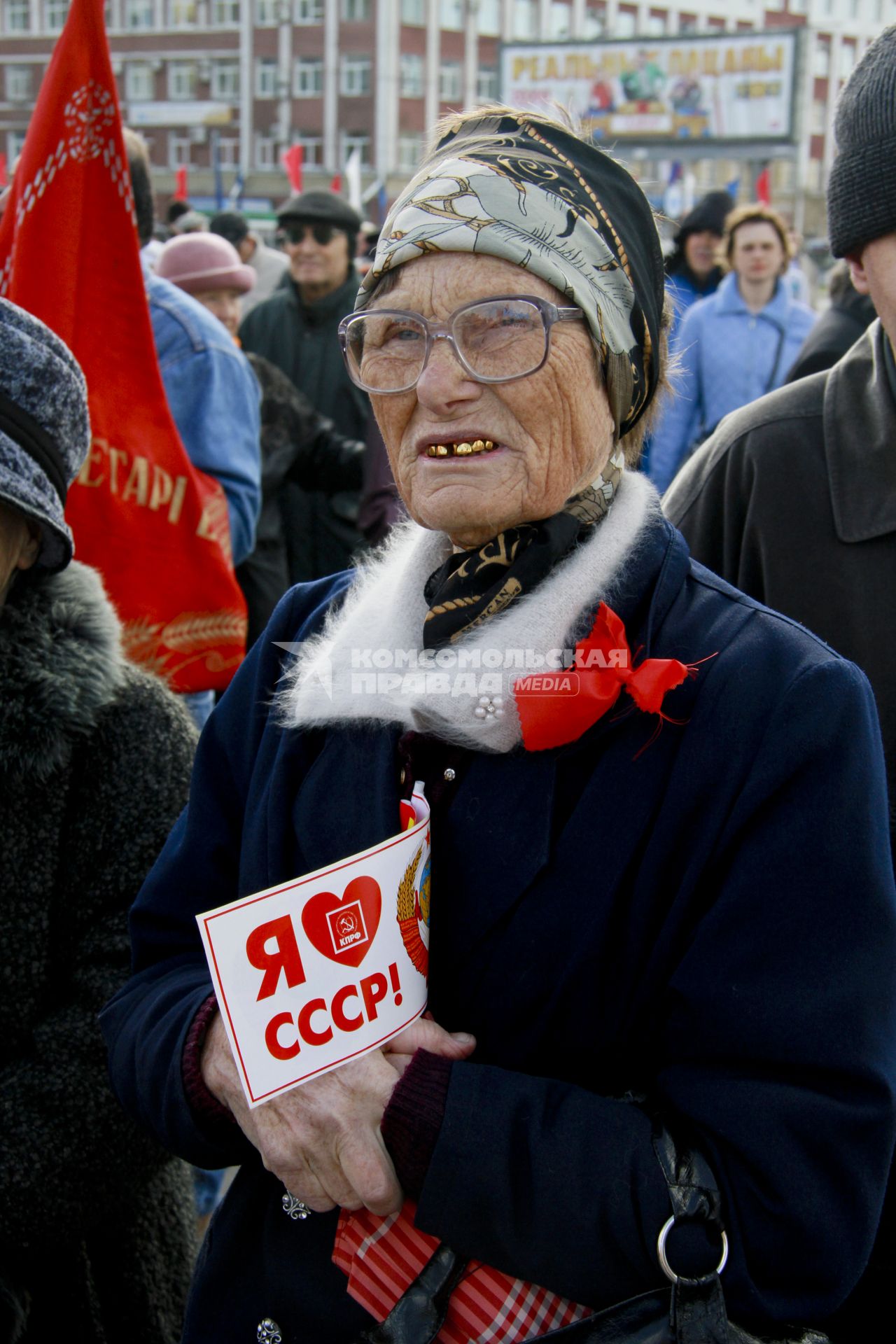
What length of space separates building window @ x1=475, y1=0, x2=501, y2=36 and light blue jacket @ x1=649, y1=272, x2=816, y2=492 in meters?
53.2

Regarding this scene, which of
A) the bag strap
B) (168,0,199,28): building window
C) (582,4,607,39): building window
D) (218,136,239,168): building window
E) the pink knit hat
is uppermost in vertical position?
(582,4,607,39): building window

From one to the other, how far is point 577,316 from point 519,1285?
1044mm

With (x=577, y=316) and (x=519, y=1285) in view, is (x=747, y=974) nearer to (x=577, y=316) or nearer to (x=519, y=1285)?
(x=519, y=1285)

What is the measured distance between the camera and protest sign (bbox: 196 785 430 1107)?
1181mm

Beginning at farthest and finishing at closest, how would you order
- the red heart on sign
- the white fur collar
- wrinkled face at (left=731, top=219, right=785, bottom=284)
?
1. wrinkled face at (left=731, top=219, right=785, bottom=284)
2. the white fur collar
3. the red heart on sign

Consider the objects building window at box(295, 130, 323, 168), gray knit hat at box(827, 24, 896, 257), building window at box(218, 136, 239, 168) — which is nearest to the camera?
gray knit hat at box(827, 24, 896, 257)

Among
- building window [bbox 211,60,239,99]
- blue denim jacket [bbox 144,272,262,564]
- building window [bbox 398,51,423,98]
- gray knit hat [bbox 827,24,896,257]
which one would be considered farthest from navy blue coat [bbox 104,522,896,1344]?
building window [bbox 211,60,239,99]

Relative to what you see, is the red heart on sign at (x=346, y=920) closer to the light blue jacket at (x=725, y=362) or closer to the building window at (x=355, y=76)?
the light blue jacket at (x=725, y=362)

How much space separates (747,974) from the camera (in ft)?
3.86

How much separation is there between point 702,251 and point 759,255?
162 cm

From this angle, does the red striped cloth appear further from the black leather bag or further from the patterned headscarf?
the patterned headscarf

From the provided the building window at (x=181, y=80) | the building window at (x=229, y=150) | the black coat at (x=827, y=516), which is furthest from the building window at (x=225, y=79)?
the black coat at (x=827, y=516)

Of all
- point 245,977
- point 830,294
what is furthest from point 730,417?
point 830,294

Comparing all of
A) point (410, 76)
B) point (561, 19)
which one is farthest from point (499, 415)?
point (561, 19)
